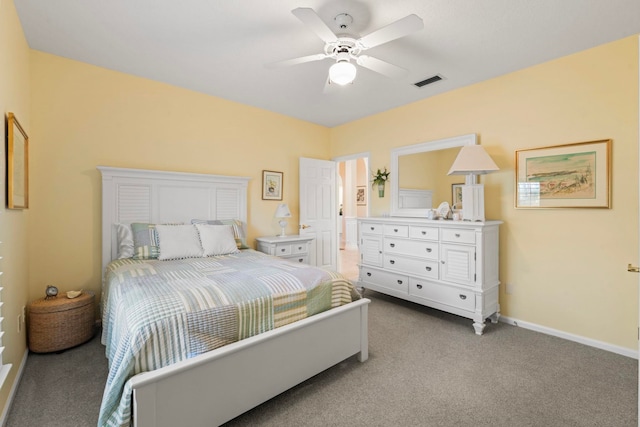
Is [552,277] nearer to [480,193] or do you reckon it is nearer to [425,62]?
[480,193]

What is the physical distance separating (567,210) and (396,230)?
1.65 m

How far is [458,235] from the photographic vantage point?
10.0 ft

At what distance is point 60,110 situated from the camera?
2.85m

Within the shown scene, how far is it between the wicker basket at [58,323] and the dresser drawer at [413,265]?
315 centimetres

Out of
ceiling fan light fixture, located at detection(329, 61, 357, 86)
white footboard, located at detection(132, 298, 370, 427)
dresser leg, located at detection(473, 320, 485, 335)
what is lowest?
dresser leg, located at detection(473, 320, 485, 335)

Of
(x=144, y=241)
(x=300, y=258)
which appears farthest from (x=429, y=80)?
(x=144, y=241)

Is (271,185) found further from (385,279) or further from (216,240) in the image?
(385,279)

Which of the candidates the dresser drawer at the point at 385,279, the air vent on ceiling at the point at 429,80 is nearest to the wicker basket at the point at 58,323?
the dresser drawer at the point at 385,279

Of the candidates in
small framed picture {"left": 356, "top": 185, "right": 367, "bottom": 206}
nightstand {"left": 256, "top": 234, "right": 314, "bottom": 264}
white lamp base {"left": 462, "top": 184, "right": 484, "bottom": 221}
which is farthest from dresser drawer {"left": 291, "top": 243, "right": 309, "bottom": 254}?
small framed picture {"left": 356, "top": 185, "right": 367, "bottom": 206}

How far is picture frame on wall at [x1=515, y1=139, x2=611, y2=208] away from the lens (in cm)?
256

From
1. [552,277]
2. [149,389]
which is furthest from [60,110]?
[552,277]

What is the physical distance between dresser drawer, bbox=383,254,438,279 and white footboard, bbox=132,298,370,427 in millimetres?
1324

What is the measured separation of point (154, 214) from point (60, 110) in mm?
1286

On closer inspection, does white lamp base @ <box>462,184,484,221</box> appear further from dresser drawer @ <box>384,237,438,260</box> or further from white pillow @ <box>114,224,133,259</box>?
white pillow @ <box>114,224,133,259</box>
